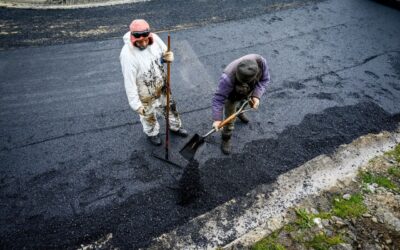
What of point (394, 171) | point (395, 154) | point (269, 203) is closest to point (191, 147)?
point (269, 203)

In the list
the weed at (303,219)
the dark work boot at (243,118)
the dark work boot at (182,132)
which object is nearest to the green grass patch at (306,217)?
the weed at (303,219)

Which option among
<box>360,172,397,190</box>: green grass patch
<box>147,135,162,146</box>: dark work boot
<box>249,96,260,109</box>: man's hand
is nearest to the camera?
<box>249,96,260,109</box>: man's hand

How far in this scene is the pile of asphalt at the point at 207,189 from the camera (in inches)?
136

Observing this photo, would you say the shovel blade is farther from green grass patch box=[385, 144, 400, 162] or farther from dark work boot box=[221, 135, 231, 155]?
green grass patch box=[385, 144, 400, 162]

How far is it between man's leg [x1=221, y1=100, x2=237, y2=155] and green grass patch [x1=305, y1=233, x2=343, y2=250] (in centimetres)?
170

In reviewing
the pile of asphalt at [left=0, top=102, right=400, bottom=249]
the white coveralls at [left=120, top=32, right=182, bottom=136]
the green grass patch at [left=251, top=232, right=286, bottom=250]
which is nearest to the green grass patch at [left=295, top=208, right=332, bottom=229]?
the green grass patch at [left=251, top=232, right=286, bottom=250]

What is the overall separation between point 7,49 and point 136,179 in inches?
188

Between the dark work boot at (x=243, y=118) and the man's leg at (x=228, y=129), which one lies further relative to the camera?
the dark work boot at (x=243, y=118)

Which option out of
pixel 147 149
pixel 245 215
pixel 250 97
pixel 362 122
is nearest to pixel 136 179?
pixel 147 149

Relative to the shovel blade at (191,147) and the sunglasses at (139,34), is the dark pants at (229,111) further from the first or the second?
the sunglasses at (139,34)

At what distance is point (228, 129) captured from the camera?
4.26 metres

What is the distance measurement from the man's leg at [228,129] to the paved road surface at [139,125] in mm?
147

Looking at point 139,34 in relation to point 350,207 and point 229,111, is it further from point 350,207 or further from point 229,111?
point 350,207

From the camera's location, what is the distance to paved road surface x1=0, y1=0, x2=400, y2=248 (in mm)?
3689
